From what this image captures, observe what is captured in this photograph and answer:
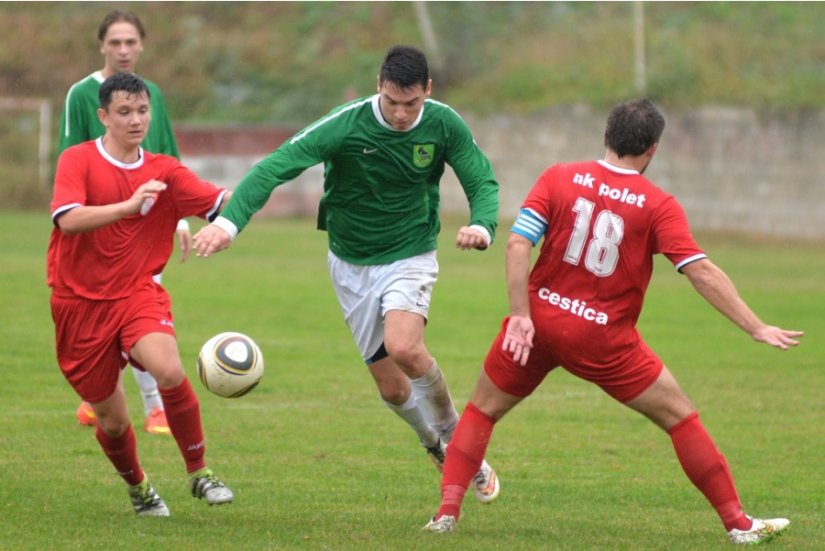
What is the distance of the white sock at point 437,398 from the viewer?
7.43 metres

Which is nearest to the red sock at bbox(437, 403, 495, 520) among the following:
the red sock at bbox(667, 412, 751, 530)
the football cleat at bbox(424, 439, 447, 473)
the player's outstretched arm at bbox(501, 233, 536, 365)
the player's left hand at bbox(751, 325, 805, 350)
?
the player's outstretched arm at bbox(501, 233, 536, 365)

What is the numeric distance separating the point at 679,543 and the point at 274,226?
82.0 ft

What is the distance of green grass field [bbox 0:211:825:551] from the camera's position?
256 inches

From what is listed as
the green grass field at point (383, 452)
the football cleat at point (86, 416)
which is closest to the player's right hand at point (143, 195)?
the green grass field at point (383, 452)

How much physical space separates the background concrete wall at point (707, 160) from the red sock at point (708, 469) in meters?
21.4

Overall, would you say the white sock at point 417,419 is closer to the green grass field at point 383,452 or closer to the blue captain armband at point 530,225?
the green grass field at point 383,452

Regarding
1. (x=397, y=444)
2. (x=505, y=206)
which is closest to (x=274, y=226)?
(x=505, y=206)

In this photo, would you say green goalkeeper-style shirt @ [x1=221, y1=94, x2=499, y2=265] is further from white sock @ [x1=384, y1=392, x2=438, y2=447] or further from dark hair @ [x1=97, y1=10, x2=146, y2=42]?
dark hair @ [x1=97, y1=10, x2=146, y2=42]

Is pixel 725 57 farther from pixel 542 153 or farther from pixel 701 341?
pixel 701 341

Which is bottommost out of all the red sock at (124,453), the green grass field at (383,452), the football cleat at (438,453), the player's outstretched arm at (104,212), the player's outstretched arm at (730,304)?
the green grass field at (383,452)

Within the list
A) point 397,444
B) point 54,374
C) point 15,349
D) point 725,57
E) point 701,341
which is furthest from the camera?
point 725,57

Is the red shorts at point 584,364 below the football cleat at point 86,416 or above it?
above

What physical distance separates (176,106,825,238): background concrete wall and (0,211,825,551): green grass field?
10.0 metres

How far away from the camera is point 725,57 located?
3070 centimetres
